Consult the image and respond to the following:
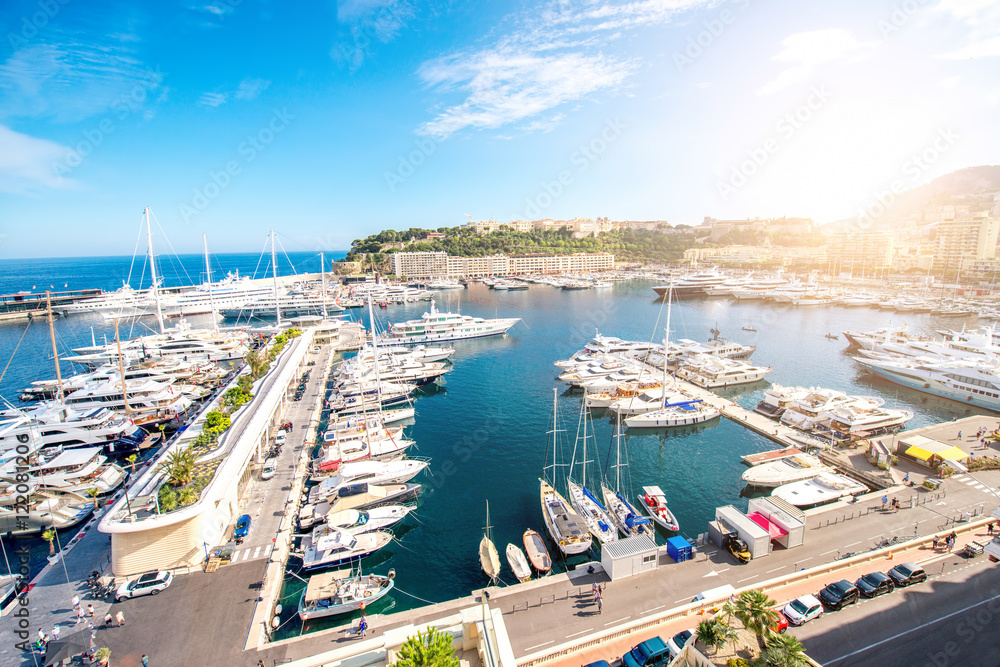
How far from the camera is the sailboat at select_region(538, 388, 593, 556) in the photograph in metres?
15.1

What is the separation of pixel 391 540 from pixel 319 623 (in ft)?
12.5

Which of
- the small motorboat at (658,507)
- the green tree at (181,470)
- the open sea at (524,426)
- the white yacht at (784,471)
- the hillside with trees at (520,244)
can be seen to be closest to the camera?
the green tree at (181,470)

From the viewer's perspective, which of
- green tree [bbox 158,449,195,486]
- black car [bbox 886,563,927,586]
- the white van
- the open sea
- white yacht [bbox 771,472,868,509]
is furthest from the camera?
white yacht [bbox 771,472,868,509]

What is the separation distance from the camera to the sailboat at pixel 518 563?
13.7m

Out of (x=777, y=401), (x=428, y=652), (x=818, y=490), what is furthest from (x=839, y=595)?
(x=777, y=401)

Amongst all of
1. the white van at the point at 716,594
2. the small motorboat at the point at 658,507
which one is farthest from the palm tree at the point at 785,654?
the small motorboat at the point at 658,507

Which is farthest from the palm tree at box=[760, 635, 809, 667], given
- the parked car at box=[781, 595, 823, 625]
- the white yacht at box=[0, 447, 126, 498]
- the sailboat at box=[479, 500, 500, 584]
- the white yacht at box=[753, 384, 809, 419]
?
the white yacht at box=[0, 447, 126, 498]

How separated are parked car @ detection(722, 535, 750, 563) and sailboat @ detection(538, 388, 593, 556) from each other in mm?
Result: 4272

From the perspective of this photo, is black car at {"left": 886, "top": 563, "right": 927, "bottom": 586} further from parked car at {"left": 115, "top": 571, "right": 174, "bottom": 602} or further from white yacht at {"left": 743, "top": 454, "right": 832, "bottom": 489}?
parked car at {"left": 115, "top": 571, "right": 174, "bottom": 602}

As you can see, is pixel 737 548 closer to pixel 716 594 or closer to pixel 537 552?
pixel 716 594

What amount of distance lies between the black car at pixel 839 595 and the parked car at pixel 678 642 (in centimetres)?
372

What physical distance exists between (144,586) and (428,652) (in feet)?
35.5

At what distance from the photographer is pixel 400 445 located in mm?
21781

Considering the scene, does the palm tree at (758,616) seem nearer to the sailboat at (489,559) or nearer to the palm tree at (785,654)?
the palm tree at (785,654)
